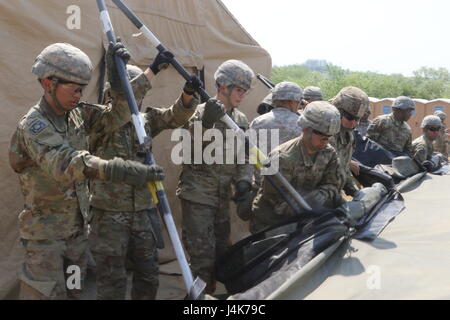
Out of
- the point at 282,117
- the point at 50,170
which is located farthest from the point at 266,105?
the point at 50,170

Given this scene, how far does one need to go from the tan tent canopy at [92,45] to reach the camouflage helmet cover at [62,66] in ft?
4.22

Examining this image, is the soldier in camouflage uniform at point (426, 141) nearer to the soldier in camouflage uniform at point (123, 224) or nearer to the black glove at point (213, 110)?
the black glove at point (213, 110)

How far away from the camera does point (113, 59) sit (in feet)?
9.83

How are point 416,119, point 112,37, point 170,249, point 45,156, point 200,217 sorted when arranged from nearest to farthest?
point 45,156, point 112,37, point 200,217, point 170,249, point 416,119

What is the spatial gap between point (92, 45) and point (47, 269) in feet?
7.19

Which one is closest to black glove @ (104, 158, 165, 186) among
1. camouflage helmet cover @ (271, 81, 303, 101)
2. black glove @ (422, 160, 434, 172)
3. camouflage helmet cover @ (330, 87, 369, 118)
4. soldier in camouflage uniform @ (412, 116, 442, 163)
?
camouflage helmet cover @ (330, 87, 369, 118)

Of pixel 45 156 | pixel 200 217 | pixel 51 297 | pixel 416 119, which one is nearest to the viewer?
pixel 45 156

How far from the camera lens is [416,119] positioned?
17.6 m

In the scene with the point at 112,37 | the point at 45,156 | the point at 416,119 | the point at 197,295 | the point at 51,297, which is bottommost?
the point at 416,119

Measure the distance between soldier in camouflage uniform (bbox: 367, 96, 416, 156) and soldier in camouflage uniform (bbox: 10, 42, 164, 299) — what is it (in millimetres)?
4559

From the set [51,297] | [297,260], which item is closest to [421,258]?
[297,260]

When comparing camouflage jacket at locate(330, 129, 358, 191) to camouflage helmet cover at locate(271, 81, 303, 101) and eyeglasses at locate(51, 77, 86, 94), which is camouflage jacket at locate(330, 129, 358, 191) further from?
eyeglasses at locate(51, 77, 86, 94)
